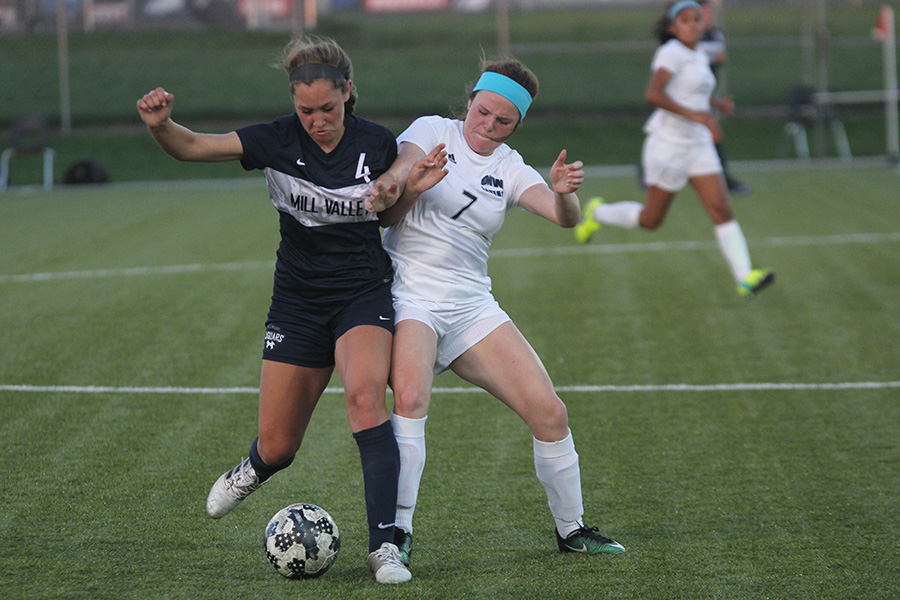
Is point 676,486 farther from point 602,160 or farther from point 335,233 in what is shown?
point 602,160

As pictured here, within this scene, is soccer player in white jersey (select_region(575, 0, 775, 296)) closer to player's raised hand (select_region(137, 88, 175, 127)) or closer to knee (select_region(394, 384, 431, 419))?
knee (select_region(394, 384, 431, 419))

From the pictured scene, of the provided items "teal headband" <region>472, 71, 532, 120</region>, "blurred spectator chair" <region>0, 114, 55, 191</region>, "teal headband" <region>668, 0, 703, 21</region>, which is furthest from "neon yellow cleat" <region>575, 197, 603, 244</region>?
"blurred spectator chair" <region>0, 114, 55, 191</region>

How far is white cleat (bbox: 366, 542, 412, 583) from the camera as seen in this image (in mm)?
3809

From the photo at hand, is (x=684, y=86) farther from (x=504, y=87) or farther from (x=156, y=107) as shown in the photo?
(x=156, y=107)

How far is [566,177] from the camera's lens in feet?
13.7

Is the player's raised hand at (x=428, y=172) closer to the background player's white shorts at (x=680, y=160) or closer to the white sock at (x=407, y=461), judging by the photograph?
the white sock at (x=407, y=461)

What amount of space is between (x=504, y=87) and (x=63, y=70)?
19.2m

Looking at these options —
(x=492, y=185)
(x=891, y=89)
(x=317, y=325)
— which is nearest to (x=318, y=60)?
(x=492, y=185)

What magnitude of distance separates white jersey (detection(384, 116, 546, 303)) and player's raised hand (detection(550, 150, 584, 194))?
10 centimetres

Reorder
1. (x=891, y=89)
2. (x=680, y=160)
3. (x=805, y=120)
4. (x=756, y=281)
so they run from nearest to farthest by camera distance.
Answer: (x=756, y=281), (x=680, y=160), (x=891, y=89), (x=805, y=120)

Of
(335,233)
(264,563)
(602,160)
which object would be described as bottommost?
(602,160)

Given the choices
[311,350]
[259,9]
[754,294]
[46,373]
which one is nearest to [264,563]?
[311,350]

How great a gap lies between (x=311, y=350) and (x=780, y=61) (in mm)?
20849

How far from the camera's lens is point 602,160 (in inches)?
838
